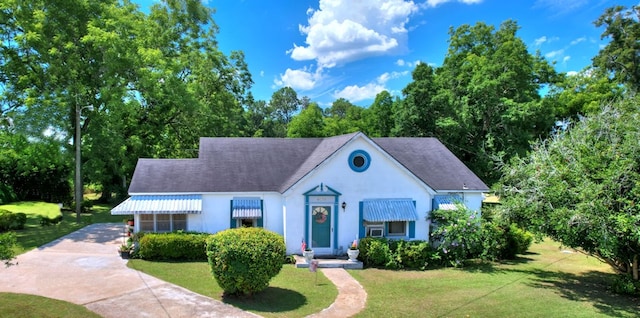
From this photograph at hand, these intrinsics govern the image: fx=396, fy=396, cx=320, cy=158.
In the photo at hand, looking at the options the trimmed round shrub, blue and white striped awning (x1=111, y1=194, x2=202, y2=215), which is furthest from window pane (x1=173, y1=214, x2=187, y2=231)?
the trimmed round shrub

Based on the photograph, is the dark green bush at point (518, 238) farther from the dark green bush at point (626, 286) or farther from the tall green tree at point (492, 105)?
the tall green tree at point (492, 105)

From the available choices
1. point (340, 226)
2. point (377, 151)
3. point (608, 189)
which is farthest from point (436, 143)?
point (608, 189)

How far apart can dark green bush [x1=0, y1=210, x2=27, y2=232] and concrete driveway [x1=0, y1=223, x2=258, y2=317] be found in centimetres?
639

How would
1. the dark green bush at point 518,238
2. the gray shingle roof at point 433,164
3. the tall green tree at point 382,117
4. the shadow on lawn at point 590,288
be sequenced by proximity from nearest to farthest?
the shadow on lawn at point 590,288 → the dark green bush at point 518,238 → the gray shingle roof at point 433,164 → the tall green tree at point 382,117

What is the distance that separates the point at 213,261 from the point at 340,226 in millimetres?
8916

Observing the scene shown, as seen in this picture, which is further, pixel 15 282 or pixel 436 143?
pixel 436 143

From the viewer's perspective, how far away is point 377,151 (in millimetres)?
21328

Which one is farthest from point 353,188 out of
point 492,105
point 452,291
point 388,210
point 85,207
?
point 85,207

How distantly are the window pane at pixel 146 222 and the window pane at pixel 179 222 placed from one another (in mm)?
1193

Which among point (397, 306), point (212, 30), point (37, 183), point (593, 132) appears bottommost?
point (397, 306)

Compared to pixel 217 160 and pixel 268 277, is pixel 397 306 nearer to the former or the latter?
pixel 268 277

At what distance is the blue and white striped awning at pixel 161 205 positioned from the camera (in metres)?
19.9

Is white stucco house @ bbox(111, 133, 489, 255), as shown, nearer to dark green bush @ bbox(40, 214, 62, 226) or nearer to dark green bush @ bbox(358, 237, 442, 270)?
dark green bush @ bbox(358, 237, 442, 270)

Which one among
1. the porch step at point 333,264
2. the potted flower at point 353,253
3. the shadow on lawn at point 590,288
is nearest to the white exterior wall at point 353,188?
the potted flower at point 353,253
